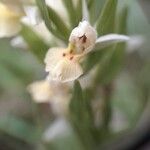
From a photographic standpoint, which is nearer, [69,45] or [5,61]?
[69,45]

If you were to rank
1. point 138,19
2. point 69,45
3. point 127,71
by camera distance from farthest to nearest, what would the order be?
1. point 127,71
2. point 138,19
3. point 69,45

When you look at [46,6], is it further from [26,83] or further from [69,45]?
[26,83]

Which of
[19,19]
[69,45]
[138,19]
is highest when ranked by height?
[138,19]

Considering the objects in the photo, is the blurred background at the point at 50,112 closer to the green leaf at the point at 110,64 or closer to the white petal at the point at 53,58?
the green leaf at the point at 110,64

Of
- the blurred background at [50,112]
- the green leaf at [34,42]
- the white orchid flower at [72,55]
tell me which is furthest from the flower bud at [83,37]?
the blurred background at [50,112]

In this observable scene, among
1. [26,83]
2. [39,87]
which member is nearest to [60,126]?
[26,83]

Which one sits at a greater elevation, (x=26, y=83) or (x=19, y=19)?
(x=26, y=83)

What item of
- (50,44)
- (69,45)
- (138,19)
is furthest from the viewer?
(138,19)
